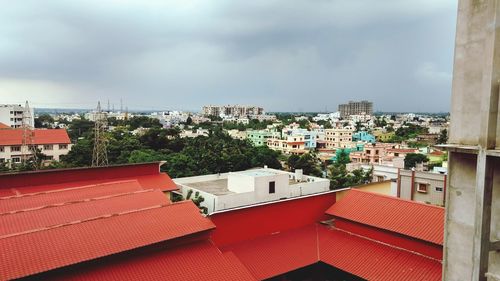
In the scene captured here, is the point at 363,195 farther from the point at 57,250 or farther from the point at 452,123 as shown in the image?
the point at 57,250

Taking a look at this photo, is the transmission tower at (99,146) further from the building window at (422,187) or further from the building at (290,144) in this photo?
the building at (290,144)

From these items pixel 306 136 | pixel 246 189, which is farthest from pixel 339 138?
pixel 246 189

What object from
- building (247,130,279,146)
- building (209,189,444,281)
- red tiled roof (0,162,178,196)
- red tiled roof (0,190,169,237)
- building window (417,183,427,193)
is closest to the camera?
red tiled roof (0,190,169,237)

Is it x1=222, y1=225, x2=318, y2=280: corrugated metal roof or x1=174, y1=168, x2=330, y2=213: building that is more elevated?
x1=174, y1=168, x2=330, y2=213: building

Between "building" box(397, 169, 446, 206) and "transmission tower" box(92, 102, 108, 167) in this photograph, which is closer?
"building" box(397, 169, 446, 206)

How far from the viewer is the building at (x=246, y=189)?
75.9ft

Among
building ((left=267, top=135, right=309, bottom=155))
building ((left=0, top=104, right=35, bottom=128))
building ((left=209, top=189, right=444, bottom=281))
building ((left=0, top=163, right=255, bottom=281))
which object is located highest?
building ((left=0, top=104, right=35, bottom=128))

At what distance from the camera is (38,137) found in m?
57.6

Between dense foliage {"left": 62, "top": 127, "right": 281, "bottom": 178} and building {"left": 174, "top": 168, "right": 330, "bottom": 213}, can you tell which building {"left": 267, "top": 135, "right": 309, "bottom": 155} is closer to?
dense foliage {"left": 62, "top": 127, "right": 281, "bottom": 178}

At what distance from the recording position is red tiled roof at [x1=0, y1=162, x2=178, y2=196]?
18.7 metres

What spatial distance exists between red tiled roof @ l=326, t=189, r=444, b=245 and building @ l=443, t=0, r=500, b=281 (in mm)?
8252

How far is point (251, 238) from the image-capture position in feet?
55.9

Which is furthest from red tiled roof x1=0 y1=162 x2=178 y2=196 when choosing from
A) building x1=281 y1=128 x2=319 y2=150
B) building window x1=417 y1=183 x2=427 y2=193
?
building x1=281 y1=128 x2=319 y2=150

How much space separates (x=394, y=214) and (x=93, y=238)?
490 inches
